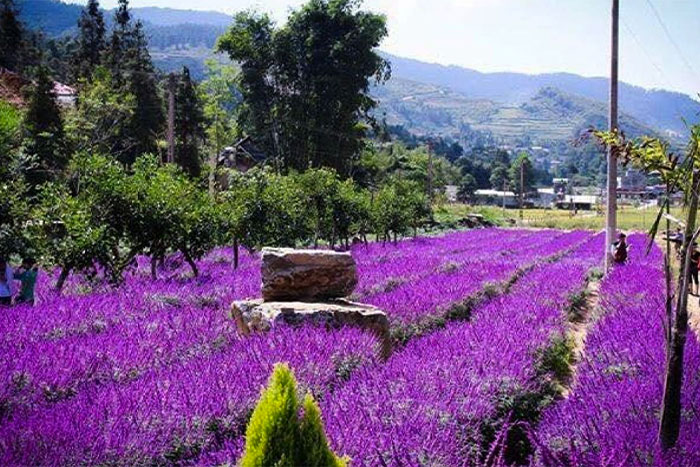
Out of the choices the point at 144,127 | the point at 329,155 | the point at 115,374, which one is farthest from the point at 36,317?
the point at 144,127

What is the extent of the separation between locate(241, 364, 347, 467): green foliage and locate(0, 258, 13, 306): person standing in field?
855 centimetres

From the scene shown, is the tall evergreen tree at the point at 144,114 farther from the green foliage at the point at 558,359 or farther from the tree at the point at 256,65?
the green foliage at the point at 558,359

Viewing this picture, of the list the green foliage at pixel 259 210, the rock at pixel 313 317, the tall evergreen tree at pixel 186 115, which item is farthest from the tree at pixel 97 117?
the rock at pixel 313 317

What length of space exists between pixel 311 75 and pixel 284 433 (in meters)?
39.2

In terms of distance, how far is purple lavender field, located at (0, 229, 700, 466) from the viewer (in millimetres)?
3537

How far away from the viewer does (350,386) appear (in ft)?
15.5

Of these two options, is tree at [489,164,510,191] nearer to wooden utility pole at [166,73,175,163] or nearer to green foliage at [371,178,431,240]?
green foliage at [371,178,431,240]

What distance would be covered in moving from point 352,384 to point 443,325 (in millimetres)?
4682

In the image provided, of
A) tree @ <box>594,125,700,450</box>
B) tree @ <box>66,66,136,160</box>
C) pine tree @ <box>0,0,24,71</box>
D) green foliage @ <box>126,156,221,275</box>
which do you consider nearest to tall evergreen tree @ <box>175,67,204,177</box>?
tree @ <box>66,66,136,160</box>

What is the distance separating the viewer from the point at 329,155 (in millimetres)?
40469

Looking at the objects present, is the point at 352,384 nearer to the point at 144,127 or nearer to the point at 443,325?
the point at 443,325

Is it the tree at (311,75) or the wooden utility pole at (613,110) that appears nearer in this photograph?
the wooden utility pole at (613,110)

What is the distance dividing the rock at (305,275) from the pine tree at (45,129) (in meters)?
22.3

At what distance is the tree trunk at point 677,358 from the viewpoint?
139 inches
